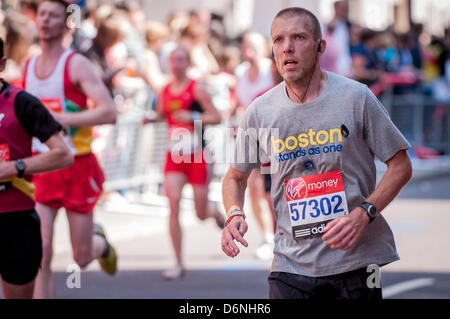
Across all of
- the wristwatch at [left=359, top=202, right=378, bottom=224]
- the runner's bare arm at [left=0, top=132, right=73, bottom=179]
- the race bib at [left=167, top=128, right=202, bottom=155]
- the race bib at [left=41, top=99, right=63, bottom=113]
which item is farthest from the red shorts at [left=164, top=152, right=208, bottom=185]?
the wristwatch at [left=359, top=202, right=378, bottom=224]

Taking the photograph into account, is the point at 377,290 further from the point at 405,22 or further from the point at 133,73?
the point at 405,22

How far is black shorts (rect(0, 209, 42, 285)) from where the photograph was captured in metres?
5.12

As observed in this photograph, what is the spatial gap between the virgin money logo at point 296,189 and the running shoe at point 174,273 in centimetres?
448

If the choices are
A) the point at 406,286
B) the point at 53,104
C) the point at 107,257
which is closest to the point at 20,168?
the point at 53,104

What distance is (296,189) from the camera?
14.6 ft

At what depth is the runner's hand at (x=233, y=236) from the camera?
13.7ft

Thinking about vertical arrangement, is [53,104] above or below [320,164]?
above

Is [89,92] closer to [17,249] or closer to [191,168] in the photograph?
[17,249]

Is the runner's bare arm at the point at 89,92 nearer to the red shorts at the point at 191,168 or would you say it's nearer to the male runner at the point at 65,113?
the male runner at the point at 65,113

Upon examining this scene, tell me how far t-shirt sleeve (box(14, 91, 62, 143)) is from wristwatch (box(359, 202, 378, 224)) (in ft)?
5.98

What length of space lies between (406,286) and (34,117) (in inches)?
164

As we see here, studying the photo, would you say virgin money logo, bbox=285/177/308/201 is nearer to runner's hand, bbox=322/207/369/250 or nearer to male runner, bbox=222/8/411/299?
male runner, bbox=222/8/411/299

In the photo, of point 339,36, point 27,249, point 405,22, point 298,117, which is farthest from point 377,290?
point 405,22
